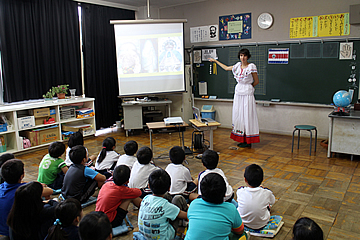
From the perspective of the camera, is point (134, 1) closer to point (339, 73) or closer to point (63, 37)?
point (63, 37)

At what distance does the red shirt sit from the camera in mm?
2396

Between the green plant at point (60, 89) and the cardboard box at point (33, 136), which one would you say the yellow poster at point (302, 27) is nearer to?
the green plant at point (60, 89)

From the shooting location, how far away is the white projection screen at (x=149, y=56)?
5.88 m

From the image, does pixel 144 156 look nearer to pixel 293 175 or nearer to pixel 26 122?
pixel 293 175

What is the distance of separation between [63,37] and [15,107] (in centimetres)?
177

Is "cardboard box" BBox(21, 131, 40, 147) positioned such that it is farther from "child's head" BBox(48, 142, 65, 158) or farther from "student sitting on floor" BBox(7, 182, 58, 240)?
"student sitting on floor" BBox(7, 182, 58, 240)

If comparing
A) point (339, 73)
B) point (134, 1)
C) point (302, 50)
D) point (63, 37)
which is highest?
point (134, 1)

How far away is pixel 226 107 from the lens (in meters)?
6.48

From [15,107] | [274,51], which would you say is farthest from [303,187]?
[15,107]

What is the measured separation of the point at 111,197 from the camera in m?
2.40

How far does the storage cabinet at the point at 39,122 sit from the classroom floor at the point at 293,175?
246 millimetres

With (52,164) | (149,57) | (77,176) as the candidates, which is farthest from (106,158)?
(149,57)

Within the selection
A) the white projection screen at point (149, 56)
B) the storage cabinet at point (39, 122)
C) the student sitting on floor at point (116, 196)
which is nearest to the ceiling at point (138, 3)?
the white projection screen at point (149, 56)

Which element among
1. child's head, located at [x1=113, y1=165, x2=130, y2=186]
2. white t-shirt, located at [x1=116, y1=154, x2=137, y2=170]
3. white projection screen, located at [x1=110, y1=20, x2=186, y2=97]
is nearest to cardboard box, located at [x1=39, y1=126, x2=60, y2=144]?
white projection screen, located at [x1=110, y1=20, x2=186, y2=97]
